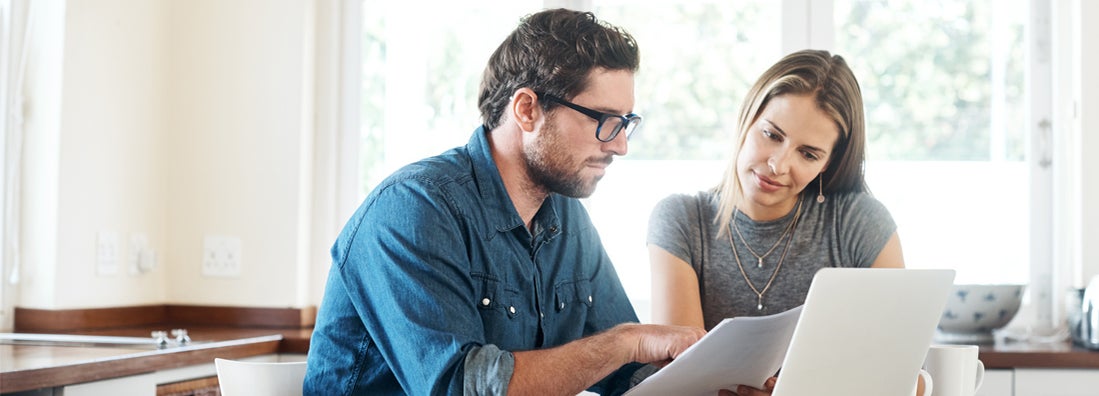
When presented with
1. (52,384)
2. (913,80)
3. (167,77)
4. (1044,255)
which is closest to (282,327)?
(167,77)

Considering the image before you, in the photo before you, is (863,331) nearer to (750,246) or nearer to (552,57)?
(552,57)

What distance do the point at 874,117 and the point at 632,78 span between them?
1410 mm

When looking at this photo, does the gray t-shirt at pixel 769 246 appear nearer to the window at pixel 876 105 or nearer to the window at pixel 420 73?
the window at pixel 876 105

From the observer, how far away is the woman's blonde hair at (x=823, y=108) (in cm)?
195

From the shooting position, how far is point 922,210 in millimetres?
2877

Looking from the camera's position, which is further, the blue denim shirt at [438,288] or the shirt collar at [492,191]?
the shirt collar at [492,191]

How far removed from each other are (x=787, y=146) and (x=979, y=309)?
957mm

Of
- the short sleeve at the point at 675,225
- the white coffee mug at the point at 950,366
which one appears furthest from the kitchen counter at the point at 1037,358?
the white coffee mug at the point at 950,366

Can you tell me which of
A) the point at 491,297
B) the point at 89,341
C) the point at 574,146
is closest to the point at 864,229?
the point at 574,146

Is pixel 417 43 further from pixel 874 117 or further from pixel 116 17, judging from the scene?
pixel 874 117

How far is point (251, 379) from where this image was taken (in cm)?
150

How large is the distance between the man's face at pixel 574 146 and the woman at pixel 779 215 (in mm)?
415

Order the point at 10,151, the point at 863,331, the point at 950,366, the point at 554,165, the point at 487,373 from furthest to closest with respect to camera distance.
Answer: the point at 10,151, the point at 554,165, the point at 950,366, the point at 487,373, the point at 863,331

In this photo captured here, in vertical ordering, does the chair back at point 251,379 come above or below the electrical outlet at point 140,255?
below
